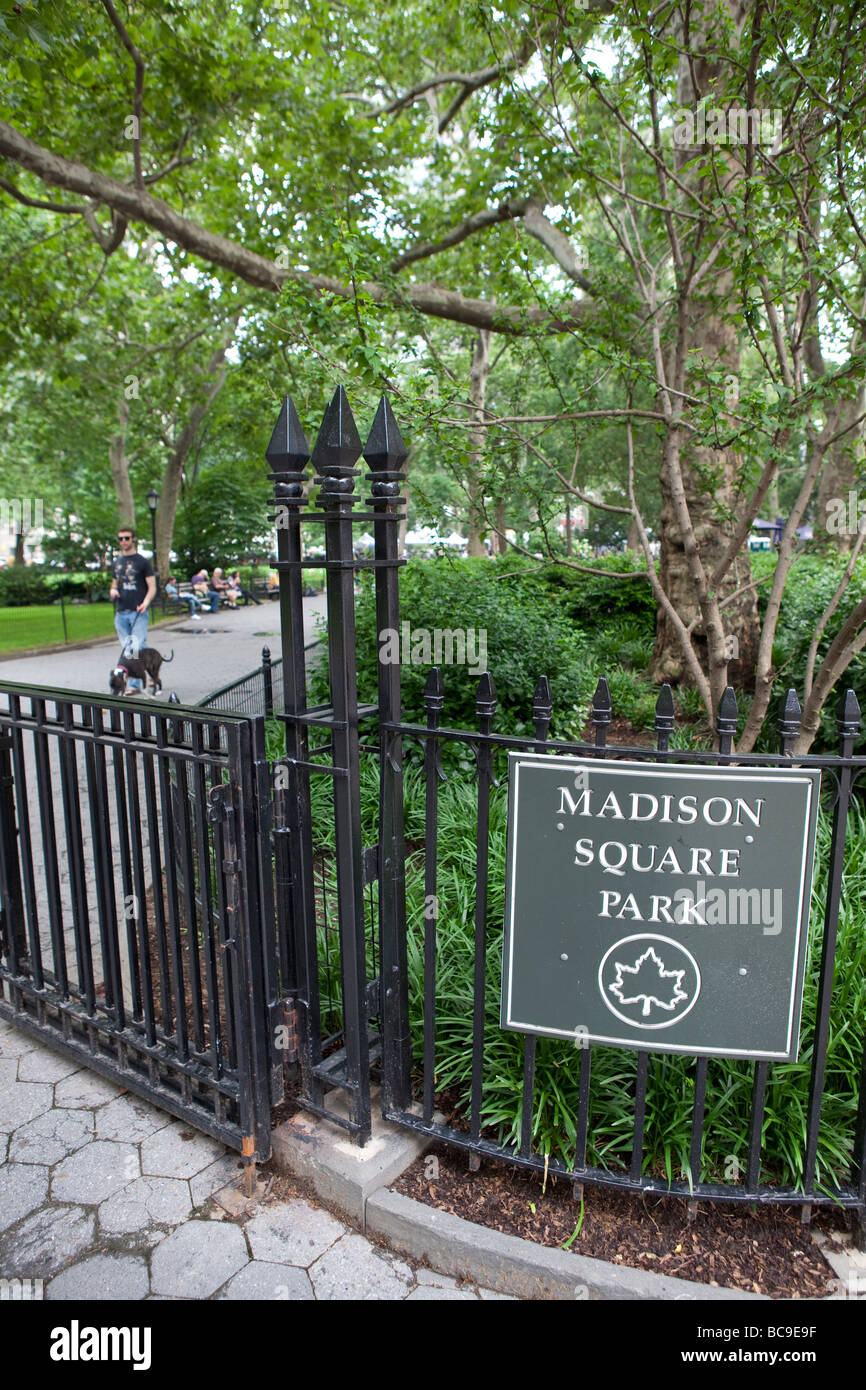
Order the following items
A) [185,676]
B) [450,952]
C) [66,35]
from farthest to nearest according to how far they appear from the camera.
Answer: [185,676], [66,35], [450,952]

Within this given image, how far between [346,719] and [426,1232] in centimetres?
146

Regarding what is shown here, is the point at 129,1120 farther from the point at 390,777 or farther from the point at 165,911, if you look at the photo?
the point at 390,777

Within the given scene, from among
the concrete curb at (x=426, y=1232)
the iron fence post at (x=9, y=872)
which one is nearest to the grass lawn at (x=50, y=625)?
the iron fence post at (x=9, y=872)

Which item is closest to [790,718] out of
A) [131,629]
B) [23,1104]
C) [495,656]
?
[23,1104]

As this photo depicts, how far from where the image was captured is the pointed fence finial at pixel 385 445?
2398 mm

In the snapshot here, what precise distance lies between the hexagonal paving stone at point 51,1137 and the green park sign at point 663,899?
1.64 m

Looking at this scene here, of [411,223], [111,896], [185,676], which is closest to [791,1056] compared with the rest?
[111,896]

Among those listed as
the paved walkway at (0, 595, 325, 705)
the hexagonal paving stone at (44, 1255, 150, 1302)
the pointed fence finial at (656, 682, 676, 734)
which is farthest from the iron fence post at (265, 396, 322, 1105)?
the paved walkway at (0, 595, 325, 705)

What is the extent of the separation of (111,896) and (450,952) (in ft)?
4.30

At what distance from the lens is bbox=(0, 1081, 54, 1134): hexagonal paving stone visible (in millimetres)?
2916

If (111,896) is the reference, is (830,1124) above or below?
below

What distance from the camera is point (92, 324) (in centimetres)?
1692

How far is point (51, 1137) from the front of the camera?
9.29ft

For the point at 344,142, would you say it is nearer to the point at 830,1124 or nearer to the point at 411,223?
the point at 411,223
